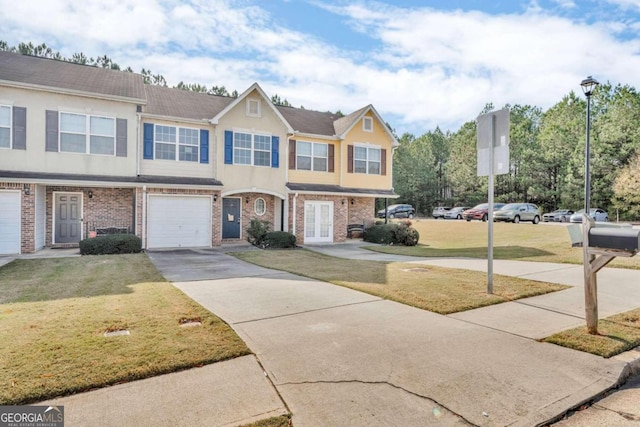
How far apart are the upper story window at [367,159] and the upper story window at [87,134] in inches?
488

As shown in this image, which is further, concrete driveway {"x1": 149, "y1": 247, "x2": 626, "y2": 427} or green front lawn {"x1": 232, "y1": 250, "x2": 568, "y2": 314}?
green front lawn {"x1": 232, "y1": 250, "x2": 568, "y2": 314}

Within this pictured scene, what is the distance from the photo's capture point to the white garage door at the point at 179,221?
53.2 ft

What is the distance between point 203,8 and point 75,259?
29.3 feet

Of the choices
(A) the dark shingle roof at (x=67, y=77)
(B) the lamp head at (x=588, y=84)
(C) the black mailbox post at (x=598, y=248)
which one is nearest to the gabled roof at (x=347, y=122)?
(B) the lamp head at (x=588, y=84)

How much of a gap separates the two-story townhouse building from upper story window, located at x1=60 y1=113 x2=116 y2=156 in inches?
1.6

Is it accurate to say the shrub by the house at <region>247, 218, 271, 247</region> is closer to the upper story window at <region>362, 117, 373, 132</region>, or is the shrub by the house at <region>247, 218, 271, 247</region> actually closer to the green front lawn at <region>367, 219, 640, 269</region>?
the green front lawn at <region>367, 219, 640, 269</region>

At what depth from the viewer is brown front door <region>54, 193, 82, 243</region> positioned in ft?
52.7

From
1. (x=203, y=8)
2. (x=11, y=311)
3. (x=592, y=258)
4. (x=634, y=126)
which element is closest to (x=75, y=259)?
(x=11, y=311)

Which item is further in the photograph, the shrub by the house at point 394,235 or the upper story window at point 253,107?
the shrub by the house at point 394,235

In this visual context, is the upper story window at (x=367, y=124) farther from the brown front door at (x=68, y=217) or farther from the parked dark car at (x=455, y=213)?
the parked dark car at (x=455, y=213)

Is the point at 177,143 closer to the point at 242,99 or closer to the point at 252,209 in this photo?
the point at 242,99

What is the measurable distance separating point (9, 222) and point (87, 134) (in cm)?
437

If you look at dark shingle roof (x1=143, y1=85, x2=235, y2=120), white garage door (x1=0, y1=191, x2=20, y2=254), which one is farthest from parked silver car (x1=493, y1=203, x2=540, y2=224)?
white garage door (x1=0, y1=191, x2=20, y2=254)

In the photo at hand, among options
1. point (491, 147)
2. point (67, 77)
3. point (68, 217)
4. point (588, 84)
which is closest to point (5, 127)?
point (67, 77)
